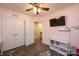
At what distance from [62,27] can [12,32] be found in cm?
82

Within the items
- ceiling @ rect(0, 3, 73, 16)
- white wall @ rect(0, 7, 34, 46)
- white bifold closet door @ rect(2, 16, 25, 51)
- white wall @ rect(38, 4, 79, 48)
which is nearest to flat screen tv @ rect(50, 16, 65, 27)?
white wall @ rect(38, 4, 79, 48)

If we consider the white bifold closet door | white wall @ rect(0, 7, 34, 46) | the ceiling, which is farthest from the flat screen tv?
the white bifold closet door

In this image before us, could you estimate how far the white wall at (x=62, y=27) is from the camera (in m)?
1.45

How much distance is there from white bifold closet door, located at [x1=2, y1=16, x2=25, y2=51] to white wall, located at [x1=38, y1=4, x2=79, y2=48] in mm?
375

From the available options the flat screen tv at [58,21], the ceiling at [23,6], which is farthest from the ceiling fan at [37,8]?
the flat screen tv at [58,21]

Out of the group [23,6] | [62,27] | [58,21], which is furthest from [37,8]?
[62,27]

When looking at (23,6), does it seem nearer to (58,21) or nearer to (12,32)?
(12,32)

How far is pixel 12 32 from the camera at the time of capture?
5.12 ft

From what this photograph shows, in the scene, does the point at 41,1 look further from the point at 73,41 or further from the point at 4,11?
the point at 73,41

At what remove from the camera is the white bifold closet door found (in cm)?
153

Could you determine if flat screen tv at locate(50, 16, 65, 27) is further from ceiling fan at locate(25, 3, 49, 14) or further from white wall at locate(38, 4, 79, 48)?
ceiling fan at locate(25, 3, 49, 14)

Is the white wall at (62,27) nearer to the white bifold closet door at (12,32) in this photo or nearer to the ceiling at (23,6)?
the ceiling at (23,6)

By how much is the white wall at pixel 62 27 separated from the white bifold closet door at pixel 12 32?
375mm

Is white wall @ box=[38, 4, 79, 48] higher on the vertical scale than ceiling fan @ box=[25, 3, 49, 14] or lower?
lower
